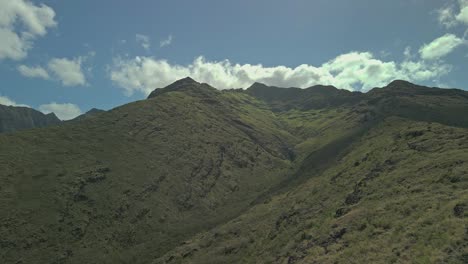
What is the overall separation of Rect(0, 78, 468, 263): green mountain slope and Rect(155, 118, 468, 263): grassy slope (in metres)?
0.26

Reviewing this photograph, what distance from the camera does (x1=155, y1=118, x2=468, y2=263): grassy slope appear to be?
33781mm

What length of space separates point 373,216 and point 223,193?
79554mm

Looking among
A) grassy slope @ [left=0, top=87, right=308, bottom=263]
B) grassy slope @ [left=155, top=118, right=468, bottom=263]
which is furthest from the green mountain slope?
grassy slope @ [left=0, top=87, right=308, bottom=263]

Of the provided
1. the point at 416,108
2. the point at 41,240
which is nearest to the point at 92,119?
the point at 41,240

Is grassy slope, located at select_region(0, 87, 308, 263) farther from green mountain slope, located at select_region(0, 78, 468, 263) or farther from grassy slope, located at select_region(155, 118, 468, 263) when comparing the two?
grassy slope, located at select_region(155, 118, 468, 263)

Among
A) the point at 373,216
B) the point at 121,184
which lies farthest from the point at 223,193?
the point at 373,216

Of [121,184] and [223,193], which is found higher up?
[121,184]

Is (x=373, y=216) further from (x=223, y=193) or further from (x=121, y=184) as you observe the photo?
(x=121, y=184)

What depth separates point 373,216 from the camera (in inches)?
1754

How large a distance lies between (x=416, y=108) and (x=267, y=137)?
242 feet

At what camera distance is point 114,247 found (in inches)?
3435

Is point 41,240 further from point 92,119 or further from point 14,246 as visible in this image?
point 92,119

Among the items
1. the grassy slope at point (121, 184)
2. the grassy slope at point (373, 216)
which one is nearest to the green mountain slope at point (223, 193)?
the grassy slope at point (373, 216)

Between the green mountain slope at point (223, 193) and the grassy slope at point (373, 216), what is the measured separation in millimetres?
259
